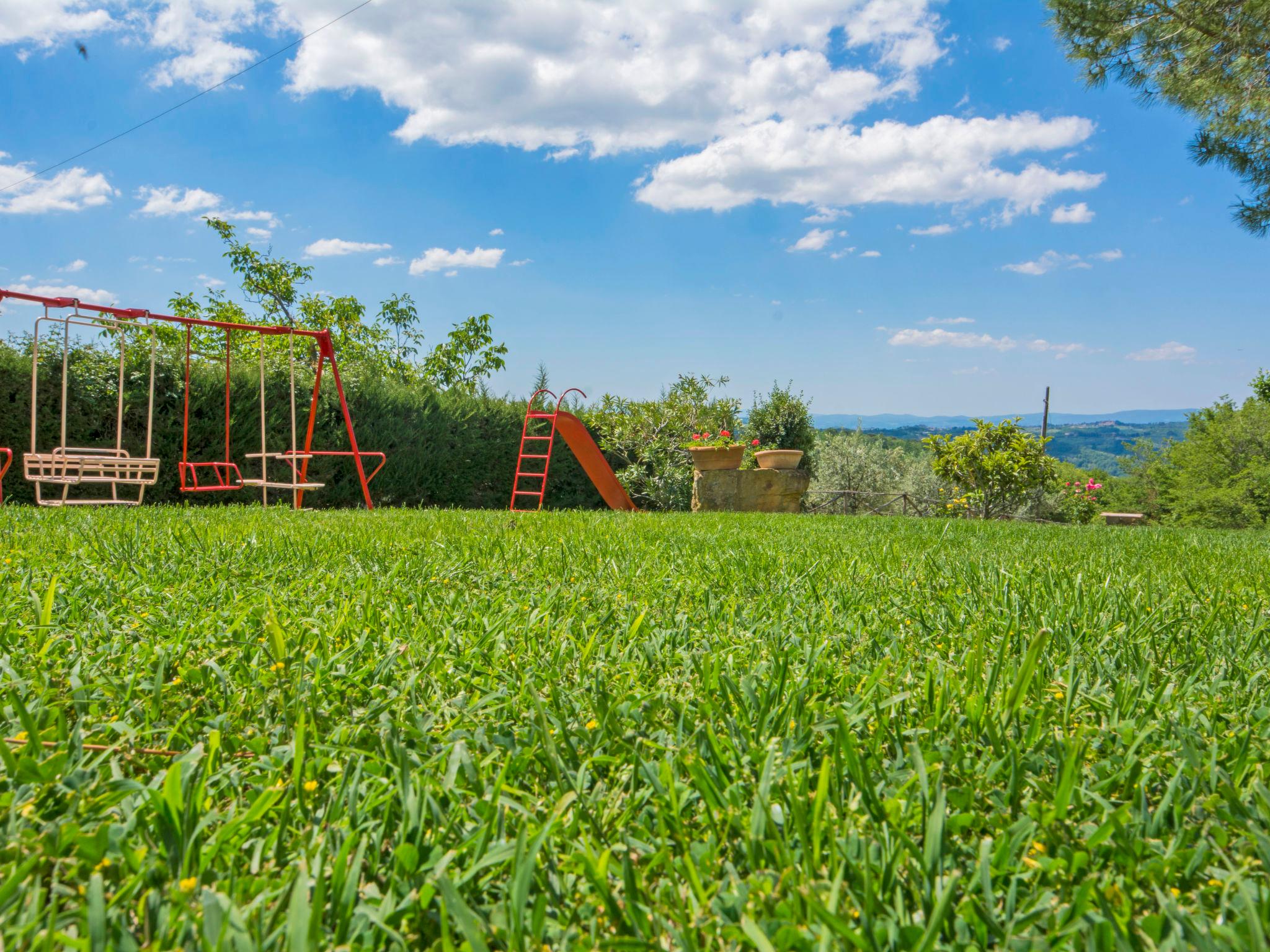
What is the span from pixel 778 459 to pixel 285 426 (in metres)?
6.75

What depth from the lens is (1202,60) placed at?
29.7ft

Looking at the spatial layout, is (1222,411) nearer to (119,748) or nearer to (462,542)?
(462,542)

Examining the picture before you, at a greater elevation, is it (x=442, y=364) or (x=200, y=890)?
(x=442, y=364)

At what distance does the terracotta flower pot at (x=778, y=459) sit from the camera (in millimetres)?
11258

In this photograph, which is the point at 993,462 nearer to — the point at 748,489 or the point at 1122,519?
the point at 1122,519

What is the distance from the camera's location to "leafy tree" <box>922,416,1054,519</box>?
1471cm

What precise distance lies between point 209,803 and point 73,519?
4.44 m

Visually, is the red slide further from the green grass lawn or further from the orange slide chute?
the green grass lawn

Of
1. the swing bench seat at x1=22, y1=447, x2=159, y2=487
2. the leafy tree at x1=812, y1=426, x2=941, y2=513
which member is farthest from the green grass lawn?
the leafy tree at x1=812, y1=426, x2=941, y2=513

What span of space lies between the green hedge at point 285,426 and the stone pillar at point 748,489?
220cm

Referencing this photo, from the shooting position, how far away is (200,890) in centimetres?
93

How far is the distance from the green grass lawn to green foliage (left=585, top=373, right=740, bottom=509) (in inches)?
388

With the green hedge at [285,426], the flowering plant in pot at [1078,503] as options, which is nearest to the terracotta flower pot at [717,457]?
the green hedge at [285,426]

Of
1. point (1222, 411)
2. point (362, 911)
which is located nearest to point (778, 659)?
point (362, 911)
